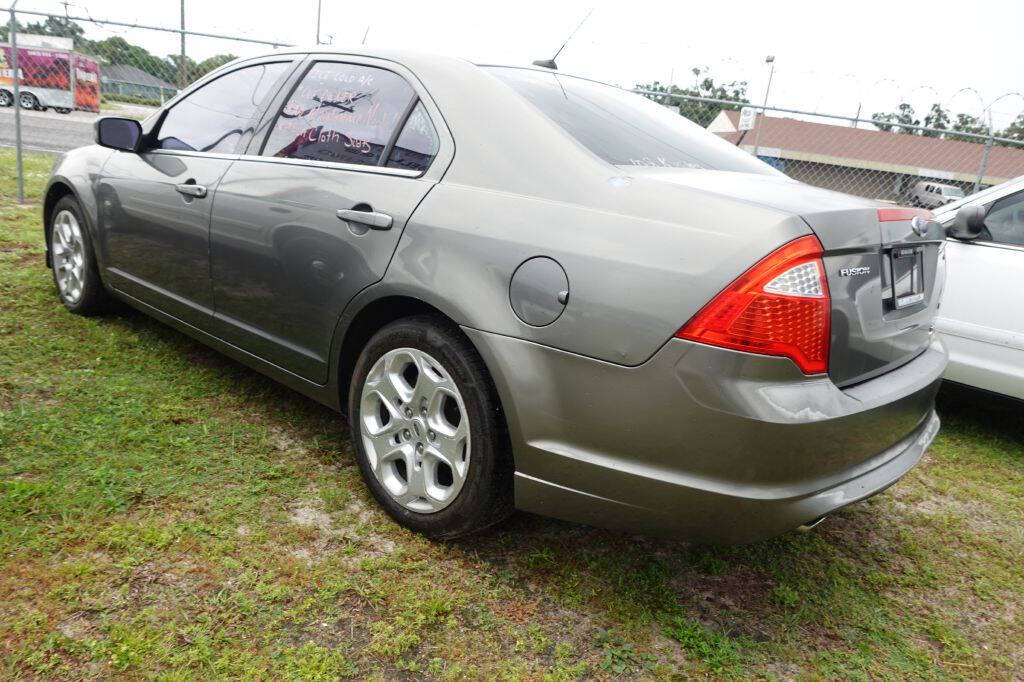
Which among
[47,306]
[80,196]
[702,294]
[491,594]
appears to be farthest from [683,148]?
[47,306]

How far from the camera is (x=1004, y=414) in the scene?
457 centimetres

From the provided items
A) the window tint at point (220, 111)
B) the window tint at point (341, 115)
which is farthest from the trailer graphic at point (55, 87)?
the window tint at point (341, 115)

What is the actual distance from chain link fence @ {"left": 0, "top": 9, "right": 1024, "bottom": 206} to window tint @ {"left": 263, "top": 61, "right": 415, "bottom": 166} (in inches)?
91.4

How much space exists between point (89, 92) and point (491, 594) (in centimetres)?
3092

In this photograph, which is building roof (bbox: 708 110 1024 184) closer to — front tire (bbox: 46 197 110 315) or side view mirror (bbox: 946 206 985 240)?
side view mirror (bbox: 946 206 985 240)

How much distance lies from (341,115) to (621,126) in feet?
3.52

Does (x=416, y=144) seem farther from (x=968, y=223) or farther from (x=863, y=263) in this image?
(x=968, y=223)

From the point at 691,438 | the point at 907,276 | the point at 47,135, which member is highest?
the point at 907,276

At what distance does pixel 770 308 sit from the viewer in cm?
178

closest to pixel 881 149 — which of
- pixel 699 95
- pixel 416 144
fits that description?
pixel 699 95

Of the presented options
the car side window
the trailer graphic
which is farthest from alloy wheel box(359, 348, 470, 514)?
the trailer graphic

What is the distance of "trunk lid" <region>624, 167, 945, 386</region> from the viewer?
188 centimetres

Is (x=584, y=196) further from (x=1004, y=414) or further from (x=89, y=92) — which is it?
(x=89, y=92)

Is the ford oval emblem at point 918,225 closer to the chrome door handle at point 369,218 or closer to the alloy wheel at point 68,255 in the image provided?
the chrome door handle at point 369,218
